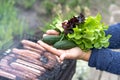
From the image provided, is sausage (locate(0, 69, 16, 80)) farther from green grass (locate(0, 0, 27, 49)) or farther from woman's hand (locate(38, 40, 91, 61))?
green grass (locate(0, 0, 27, 49))

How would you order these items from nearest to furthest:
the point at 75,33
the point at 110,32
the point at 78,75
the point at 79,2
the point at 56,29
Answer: the point at 75,33 → the point at 56,29 → the point at 110,32 → the point at 78,75 → the point at 79,2

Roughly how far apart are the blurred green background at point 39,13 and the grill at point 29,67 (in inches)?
24.0

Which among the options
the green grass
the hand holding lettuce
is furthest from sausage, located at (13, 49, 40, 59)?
the green grass

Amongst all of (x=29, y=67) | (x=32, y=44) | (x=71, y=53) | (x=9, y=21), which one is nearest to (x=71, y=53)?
(x=71, y=53)

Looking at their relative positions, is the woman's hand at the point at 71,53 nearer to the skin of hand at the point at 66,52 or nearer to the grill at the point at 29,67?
the skin of hand at the point at 66,52

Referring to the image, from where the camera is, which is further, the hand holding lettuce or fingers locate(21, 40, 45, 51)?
fingers locate(21, 40, 45, 51)

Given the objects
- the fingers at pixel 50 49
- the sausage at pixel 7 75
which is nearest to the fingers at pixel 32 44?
the fingers at pixel 50 49

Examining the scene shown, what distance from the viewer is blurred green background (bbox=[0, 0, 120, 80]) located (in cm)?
400

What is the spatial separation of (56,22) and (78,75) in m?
1.31

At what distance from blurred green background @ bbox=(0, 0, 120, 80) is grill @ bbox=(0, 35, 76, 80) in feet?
2.00

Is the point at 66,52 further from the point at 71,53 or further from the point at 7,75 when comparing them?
the point at 7,75

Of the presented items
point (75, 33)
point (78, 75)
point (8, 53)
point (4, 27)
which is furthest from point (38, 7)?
point (75, 33)

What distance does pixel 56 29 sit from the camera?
2734 mm

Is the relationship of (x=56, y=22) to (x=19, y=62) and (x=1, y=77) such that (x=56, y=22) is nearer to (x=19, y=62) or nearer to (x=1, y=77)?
(x=19, y=62)
